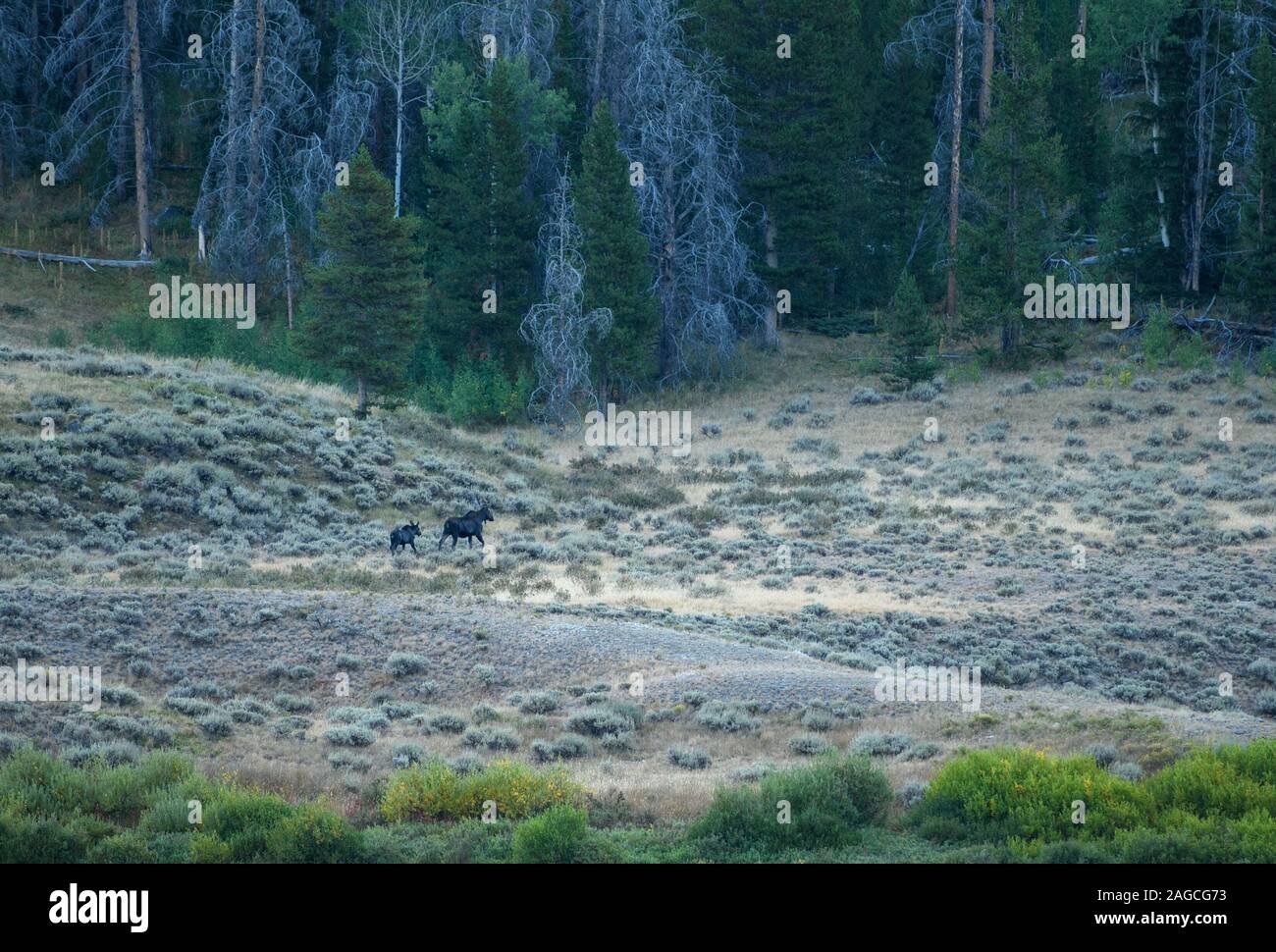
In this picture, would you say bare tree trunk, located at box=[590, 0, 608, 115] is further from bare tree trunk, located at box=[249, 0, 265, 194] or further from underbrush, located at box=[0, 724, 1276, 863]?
underbrush, located at box=[0, 724, 1276, 863]

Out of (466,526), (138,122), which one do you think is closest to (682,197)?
(138,122)

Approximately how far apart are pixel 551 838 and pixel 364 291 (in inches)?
990

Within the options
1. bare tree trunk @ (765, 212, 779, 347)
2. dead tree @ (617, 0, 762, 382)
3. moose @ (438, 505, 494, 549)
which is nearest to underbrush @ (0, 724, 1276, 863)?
moose @ (438, 505, 494, 549)

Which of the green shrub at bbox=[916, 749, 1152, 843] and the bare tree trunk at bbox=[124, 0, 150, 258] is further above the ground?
the bare tree trunk at bbox=[124, 0, 150, 258]

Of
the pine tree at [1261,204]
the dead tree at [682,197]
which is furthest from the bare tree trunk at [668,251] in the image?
the pine tree at [1261,204]

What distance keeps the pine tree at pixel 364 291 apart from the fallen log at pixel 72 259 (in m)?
14.7

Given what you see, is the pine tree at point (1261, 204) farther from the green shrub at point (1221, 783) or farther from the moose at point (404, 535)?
the green shrub at point (1221, 783)

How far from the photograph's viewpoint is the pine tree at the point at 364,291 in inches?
1294

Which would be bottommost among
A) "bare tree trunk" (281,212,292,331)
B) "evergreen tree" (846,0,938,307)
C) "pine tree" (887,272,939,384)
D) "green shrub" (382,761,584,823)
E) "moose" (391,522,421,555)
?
"green shrub" (382,761,584,823)

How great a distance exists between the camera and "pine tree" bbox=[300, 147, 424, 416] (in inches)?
1294

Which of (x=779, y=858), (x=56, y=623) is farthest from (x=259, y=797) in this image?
(x=56, y=623)

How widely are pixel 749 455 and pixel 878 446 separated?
3.66m

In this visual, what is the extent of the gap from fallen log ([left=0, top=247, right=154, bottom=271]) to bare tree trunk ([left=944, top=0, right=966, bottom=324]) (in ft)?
88.6

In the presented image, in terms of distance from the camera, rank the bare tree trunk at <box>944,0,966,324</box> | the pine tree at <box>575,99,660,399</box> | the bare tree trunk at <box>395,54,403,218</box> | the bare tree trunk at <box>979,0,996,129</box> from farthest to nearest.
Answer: the bare tree trunk at <box>979,0,996,129</box>, the bare tree trunk at <box>944,0,966,324</box>, the bare tree trunk at <box>395,54,403,218</box>, the pine tree at <box>575,99,660,399</box>
